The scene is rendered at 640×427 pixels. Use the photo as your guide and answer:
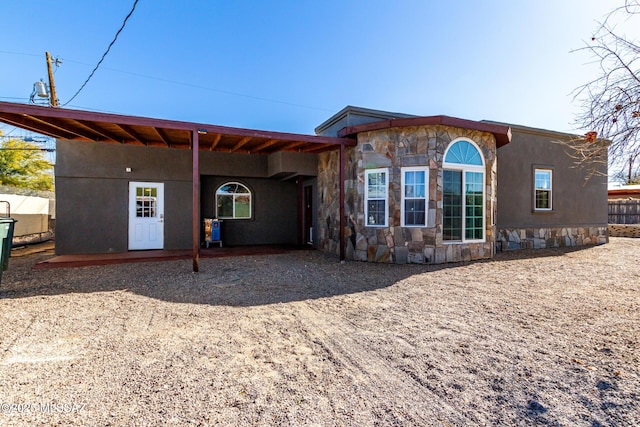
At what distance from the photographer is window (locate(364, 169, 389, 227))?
7727 mm

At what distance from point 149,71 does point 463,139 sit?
1549 cm

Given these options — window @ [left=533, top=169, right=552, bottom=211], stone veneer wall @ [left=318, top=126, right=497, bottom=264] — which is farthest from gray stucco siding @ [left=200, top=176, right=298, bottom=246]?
window @ [left=533, top=169, right=552, bottom=211]

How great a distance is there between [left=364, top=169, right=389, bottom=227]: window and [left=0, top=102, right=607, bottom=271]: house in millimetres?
27

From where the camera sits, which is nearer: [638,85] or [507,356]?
[507,356]

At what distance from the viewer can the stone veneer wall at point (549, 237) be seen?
1010 centimetres

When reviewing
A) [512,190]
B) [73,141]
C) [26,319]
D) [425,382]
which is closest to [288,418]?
[425,382]

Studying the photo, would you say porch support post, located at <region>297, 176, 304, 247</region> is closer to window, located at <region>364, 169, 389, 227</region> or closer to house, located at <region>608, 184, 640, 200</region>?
window, located at <region>364, 169, 389, 227</region>

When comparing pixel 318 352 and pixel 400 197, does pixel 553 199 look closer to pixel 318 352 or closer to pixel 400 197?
pixel 400 197

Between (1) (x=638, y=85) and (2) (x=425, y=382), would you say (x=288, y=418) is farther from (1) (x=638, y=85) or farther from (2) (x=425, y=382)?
(1) (x=638, y=85)

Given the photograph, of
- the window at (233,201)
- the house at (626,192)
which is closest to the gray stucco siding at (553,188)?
the window at (233,201)

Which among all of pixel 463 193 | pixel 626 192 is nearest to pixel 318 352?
pixel 463 193

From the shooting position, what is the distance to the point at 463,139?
7.73 metres

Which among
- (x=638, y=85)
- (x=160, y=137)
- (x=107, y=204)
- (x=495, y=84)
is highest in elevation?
(x=495, y=84)

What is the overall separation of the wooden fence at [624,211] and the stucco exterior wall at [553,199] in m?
6.70
